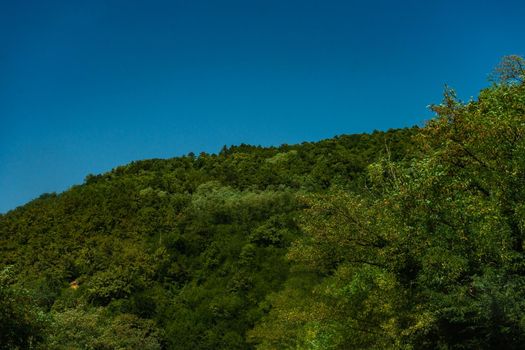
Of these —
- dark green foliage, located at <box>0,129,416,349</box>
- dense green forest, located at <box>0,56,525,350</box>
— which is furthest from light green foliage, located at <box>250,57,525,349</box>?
dark green foliage, located at <box>0,129,416,349</box>

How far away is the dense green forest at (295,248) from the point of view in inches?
779

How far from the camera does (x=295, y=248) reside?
80.1ft

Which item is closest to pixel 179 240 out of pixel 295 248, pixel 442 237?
pixel 295 248

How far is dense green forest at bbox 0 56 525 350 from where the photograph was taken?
19781 millimetres

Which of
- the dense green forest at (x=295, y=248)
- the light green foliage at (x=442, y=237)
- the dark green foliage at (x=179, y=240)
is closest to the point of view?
the light green foliage at (x=442, y=237)

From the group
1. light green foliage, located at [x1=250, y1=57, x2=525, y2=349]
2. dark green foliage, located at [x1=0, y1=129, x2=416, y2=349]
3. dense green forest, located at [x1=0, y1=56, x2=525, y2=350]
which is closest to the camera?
light green foliage, located at [x1=250, y1=57, x2=525, y2=349]

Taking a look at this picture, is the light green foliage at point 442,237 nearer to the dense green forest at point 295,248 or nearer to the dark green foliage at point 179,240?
the dense green forest at point 295,248

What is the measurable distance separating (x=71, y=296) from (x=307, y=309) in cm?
5922

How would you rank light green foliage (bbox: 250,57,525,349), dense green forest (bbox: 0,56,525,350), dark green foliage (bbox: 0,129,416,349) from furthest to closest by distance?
1. dark green foliage (bbox: 0,129,416,349)
2. dense green forest (bbox: 0,56,525,350)
3. light green foliage (bbox: 250,57,525,349)

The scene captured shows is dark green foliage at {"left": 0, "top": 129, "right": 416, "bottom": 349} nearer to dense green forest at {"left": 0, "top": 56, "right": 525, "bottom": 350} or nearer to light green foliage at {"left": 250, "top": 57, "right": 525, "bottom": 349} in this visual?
dense green forest at {"left": 0, "top": 56, "right": 525, "bottom": 350}

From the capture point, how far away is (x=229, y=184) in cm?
11769

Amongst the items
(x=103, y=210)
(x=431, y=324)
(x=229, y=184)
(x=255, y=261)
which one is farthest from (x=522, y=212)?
(x=229, y=184)

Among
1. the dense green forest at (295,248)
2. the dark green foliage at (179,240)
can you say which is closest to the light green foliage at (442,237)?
the dense green forest at (295,248)

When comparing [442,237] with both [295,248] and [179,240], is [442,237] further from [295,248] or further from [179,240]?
[179,240]
